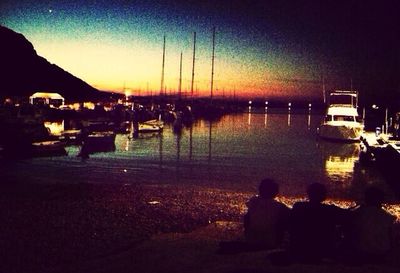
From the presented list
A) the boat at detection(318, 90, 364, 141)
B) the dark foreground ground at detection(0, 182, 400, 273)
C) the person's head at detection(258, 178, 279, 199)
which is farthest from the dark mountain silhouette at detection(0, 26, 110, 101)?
the person's head at detection(258, 178, 279, 199)

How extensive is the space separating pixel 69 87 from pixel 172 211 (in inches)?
3463

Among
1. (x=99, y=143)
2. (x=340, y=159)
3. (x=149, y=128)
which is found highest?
(x=149, y=128)

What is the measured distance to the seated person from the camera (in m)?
7.73

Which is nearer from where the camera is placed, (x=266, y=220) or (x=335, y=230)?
(x=335, y=230)

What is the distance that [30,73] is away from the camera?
3720 inches

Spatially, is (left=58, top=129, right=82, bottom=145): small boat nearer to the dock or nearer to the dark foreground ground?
the dock

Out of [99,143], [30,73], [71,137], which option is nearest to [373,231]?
[99,143]

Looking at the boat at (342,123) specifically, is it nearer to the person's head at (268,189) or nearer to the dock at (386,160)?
the dock at (386,160)

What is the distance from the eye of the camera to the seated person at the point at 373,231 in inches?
304

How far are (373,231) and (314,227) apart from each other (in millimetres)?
885

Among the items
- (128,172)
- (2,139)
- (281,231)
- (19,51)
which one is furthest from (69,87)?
(281,231)

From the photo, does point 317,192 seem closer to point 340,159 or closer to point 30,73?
point 340,159

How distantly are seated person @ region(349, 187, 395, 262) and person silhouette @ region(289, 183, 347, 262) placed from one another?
0.40 metres

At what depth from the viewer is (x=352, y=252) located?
7.82 metres
